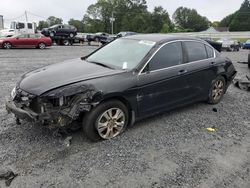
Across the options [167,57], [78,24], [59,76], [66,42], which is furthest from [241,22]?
[59,76]

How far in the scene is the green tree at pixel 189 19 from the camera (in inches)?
4023

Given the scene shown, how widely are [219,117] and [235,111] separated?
62 cm

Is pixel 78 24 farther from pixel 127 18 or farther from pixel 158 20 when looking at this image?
pixel 158 20

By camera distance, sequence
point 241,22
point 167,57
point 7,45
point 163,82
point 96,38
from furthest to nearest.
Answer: point 241,22, point 96,38, point 7,45, point 167,57, point 163,82

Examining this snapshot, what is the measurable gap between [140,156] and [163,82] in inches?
56.1

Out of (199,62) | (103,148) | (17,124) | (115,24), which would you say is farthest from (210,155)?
(115,24)

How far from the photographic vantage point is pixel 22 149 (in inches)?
141

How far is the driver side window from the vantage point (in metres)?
4.32

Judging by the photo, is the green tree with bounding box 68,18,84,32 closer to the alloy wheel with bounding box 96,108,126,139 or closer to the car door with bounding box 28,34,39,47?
the car door with bounding box 28,34,39,47

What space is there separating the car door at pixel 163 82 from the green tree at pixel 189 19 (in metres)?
102

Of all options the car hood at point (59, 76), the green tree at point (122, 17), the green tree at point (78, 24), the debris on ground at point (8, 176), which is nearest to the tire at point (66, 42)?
the car hood at point (59, 76)

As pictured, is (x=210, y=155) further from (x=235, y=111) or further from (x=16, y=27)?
(x=16, y=27)

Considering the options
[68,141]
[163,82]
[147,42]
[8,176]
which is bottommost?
[8,176]

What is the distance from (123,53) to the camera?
4586 mm
